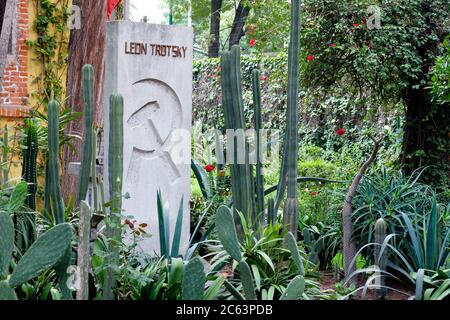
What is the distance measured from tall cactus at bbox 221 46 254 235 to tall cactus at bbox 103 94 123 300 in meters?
1.02

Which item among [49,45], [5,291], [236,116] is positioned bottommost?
[5,291]

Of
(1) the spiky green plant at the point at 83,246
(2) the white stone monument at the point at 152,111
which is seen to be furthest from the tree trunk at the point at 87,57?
(1) the spiky green plant at the point at 83,246

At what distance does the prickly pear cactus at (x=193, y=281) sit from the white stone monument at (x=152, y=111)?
7.73 feet

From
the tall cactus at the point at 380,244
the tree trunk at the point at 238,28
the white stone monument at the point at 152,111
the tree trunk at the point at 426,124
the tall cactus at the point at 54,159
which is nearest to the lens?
the tall cactus at the point at 54,159

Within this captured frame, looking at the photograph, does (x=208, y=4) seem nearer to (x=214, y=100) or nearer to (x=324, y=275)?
(x=214, y=100)

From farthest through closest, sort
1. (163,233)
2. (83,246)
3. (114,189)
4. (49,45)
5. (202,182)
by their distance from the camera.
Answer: (49,45)
(202,182)
(163,233)
(114,189)
(83,246)

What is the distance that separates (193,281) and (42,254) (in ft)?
2.63

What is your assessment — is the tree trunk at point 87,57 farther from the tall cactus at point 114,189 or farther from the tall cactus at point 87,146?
the tall cactus at point 114,189

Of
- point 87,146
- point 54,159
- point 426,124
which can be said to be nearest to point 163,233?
point 87,146

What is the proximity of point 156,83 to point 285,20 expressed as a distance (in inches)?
186

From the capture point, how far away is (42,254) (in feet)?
13.3

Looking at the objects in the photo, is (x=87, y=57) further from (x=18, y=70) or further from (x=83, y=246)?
(x=83, y=246)

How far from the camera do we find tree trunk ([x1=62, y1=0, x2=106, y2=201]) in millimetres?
9945

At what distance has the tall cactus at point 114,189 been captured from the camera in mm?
4508
